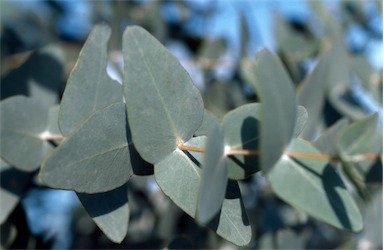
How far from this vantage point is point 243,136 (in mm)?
424

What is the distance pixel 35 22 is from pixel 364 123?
76 cm

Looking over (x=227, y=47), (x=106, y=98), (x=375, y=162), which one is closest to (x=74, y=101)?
(x=106, y=98)

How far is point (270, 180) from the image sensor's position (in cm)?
40

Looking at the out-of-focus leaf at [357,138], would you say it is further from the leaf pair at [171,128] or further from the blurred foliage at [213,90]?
the leaf pair at [171,128]

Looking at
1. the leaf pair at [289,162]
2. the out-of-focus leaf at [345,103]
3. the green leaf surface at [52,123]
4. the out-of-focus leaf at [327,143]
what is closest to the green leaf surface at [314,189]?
the leaf pair at [289,162]

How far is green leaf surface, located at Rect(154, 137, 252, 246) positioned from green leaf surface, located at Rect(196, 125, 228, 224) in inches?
1.0

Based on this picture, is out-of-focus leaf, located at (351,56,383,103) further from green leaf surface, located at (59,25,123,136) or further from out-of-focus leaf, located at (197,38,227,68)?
green leaf surface, located at (59,25,123,136)

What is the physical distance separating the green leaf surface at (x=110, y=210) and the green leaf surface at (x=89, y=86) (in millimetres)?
54

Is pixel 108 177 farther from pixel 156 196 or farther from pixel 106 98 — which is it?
pixel 156 196

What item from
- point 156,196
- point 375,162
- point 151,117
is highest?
point 151,117

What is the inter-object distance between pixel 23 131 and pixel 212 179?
21 centimetres

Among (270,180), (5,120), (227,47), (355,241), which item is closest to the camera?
(270,180)

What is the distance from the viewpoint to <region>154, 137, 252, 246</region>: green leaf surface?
1.38 ft

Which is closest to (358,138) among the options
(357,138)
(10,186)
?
(357,138)
